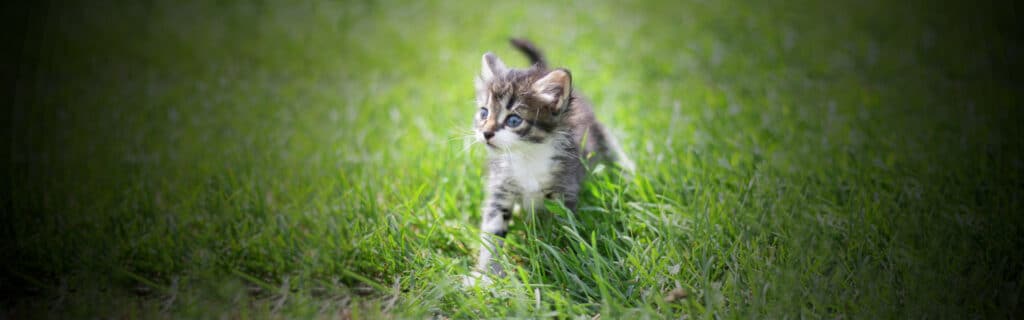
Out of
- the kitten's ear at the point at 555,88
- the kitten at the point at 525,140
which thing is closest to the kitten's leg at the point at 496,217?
the kitten at the point at 525,140

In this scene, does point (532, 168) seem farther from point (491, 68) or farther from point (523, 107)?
point (491, 68)

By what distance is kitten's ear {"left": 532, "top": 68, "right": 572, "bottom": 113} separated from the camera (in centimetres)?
261

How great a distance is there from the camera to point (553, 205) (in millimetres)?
2854

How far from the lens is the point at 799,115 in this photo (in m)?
4.67

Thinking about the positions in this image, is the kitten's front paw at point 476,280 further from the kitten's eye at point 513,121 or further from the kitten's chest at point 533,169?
the kitten's eye at point 513,121

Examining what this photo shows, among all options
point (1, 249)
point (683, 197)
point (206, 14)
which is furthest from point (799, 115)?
point (206, 14)

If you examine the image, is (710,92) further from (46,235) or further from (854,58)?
(46,235)

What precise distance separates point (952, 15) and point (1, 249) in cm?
966

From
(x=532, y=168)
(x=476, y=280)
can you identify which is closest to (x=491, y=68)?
(x=532, y=168)

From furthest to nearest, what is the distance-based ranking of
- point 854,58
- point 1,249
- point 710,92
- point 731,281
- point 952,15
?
point 952,15 → point 854,58 → point 710,92 → point 1,249 → point 731,281

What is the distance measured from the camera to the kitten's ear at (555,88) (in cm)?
261

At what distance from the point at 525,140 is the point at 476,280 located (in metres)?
0.67

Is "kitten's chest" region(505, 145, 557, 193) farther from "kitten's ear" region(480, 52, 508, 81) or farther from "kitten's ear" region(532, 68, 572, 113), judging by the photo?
"kitten's ear" region(480, 52, 508, 81)

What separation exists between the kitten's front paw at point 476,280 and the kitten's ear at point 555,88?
2.72 feet
